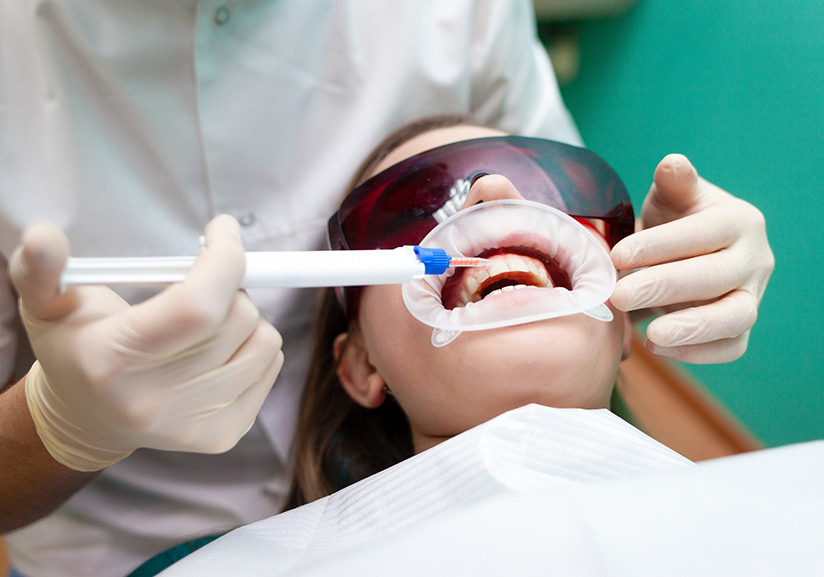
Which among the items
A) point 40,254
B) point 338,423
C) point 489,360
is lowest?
point 338,423

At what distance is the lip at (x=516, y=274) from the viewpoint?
864 mm

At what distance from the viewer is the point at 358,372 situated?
111 cm

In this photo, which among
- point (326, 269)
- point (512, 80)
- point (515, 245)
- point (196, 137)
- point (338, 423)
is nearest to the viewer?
point (326, 269)

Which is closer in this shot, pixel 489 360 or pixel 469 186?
pixel 489 360

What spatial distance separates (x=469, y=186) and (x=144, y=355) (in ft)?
1.85

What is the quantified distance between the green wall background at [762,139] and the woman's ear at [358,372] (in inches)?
41.3

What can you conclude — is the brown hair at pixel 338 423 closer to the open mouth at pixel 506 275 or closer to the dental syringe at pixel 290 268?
the open mouth at pixel 506 275

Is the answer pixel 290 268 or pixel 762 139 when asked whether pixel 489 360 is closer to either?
pixel 290 268

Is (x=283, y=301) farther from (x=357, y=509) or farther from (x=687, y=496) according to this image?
(x=687, y=496)

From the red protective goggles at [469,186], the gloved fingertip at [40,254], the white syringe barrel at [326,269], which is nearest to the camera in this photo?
the gloved fingertip at [40,254]

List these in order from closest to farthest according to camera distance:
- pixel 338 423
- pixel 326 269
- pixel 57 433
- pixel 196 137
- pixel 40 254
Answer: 1. pixel 40 254
2. pixel 326 269
3. pixel 57 433
4. pixel 196 137
5. pixel 338 423

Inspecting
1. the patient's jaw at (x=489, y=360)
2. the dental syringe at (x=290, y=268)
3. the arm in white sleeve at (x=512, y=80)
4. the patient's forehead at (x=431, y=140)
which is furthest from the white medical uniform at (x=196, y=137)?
the dental syringe at (x=290, y=268)

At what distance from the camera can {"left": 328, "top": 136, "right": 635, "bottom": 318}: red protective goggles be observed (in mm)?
929

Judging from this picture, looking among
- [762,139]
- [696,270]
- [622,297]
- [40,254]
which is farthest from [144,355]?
[762,139]
